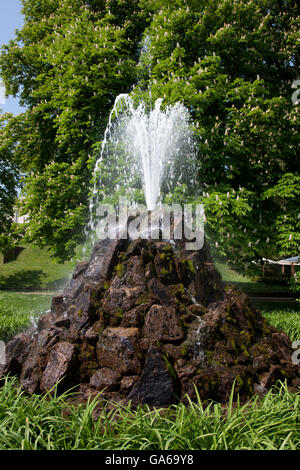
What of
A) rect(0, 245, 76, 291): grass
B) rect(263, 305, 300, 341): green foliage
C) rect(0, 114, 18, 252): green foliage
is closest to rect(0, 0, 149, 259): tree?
rect(0, 114, 18, 252): green foliage

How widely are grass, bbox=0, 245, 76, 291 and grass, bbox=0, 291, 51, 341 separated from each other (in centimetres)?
503

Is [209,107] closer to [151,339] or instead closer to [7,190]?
[151,339]

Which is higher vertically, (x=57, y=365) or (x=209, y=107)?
(x=209, y=107)

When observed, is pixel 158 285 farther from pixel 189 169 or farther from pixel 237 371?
pixel 189 169

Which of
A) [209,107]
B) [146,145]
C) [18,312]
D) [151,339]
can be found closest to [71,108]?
[209,107]

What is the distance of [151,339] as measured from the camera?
4.89 metres

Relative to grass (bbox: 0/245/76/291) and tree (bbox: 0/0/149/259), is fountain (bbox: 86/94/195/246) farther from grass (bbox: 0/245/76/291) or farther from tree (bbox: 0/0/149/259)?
grass (bbox: 0/245/76/291)

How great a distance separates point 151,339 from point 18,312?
733 centimetres

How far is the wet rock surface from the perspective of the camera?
459 centimetres

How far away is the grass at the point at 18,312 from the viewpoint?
9195mm

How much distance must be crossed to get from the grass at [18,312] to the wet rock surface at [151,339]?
3223 millimetres

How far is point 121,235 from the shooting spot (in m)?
6.47
